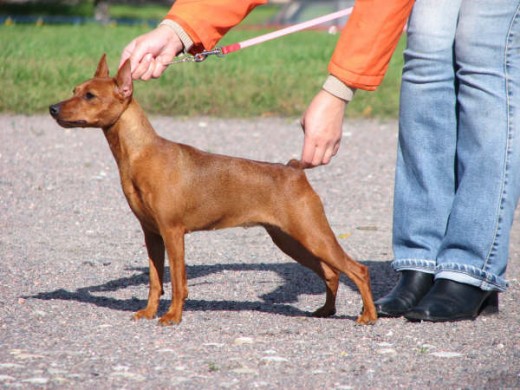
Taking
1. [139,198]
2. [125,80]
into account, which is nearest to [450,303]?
[139,198]

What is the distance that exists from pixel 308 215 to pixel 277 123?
6.33 meters

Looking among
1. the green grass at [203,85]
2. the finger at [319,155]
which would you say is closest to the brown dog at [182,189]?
the finger at [319,155]

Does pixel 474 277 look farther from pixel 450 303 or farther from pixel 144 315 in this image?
pixel 144 315

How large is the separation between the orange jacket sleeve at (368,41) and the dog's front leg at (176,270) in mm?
906

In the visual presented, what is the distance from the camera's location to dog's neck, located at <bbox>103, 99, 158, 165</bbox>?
3.71 m

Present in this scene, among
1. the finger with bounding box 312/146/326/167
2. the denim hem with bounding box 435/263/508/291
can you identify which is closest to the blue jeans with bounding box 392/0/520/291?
the denim hem with bounding box 435/263/508/291

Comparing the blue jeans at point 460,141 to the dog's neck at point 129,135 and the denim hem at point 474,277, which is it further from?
the dog's neck at point 129,135

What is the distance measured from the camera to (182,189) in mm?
3730

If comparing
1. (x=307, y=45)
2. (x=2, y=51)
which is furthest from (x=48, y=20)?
(x=2, y=51)

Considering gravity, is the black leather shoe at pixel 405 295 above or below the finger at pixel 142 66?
below

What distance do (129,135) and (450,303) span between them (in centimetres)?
136

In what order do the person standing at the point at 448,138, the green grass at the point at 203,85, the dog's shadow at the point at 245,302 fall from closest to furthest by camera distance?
the person standing at the point at 448,138
the dog's shadow at the point at 245,302
the green grass at the point at 203,85

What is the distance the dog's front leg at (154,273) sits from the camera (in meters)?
3.82

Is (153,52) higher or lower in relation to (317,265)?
higher
